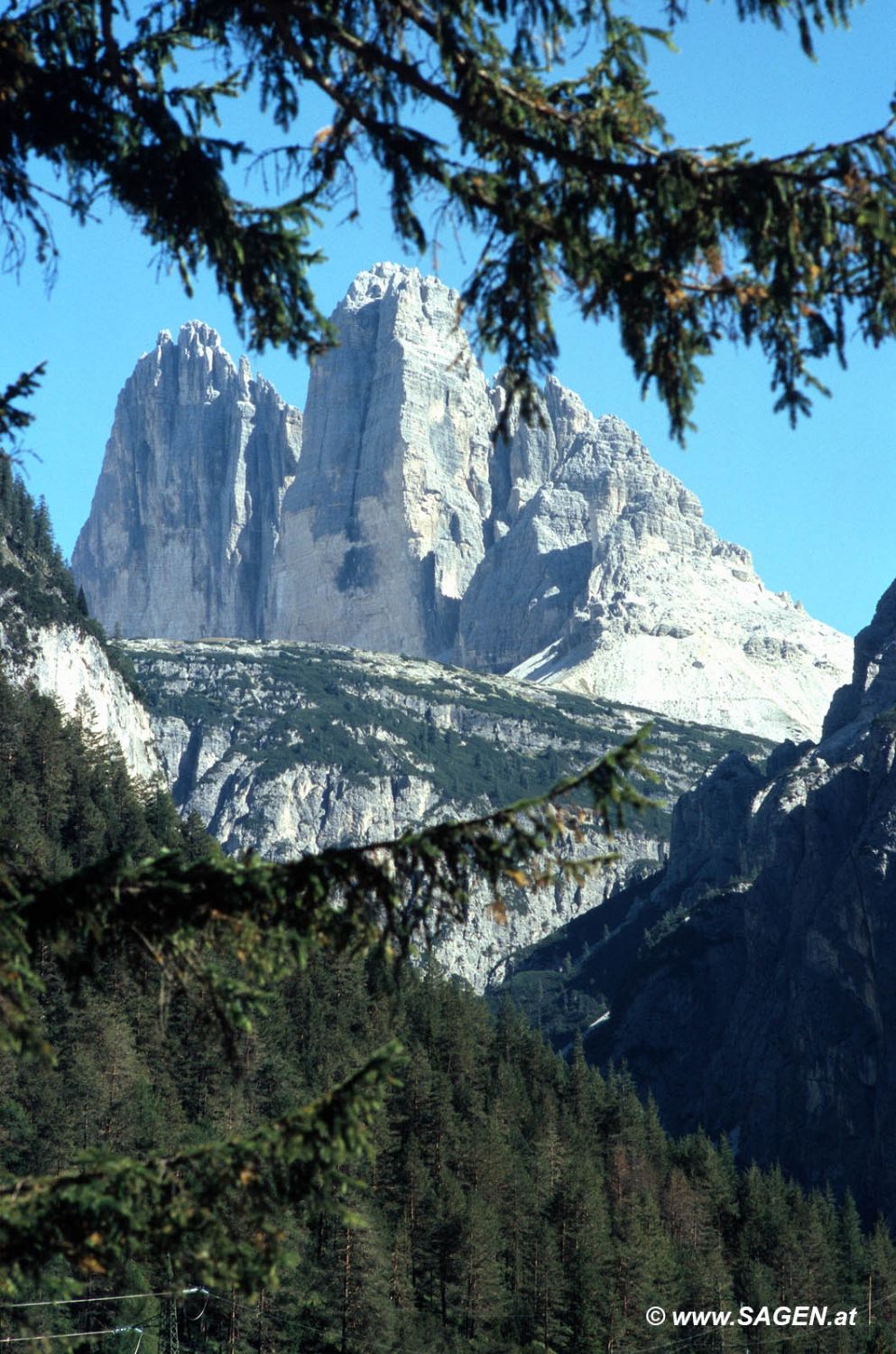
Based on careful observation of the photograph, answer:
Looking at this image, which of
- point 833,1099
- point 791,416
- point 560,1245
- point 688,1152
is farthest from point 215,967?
point 833,1099

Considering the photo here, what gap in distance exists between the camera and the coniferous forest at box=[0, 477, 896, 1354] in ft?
186

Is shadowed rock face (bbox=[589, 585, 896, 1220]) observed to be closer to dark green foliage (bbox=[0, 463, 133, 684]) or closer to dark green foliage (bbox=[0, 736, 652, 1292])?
dark green foliage (bbox=[0, 463, 133, 684])

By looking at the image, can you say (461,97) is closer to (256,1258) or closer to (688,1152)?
(256,1258)

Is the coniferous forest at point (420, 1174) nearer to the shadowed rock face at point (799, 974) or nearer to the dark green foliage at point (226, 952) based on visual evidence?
the dark green foliage at point (226, 952)

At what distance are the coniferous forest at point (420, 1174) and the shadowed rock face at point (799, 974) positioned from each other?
31.9m

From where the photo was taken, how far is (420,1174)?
6875cm

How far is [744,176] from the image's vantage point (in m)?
11.1

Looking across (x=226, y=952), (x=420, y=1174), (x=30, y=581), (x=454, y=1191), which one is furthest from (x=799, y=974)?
(x=226, y=952)

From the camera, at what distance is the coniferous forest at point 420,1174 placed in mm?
56625

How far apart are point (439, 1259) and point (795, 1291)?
24.0 m

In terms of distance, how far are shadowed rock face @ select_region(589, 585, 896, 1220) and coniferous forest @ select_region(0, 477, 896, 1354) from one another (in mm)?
31901

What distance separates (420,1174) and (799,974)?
283 feet

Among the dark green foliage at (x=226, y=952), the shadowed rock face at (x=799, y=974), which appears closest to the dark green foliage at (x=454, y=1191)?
the dark green foliage at (x=226, y=952)

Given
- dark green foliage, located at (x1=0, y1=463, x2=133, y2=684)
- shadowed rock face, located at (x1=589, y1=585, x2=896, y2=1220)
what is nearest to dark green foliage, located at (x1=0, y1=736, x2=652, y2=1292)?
dark green foliage, located at (x1=0, y1=463, x2=133, y2=684)
